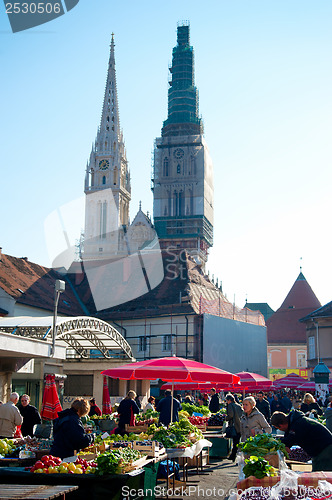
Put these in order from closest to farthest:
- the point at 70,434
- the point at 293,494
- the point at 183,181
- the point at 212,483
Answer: the point at 293,494, the point at 70,434, the point at 212,483, the point at 183,181

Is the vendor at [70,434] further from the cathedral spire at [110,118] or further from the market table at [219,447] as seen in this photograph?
the cathedral spire at [110,118]

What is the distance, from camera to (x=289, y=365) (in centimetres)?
7238

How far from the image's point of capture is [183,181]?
87.4 metres

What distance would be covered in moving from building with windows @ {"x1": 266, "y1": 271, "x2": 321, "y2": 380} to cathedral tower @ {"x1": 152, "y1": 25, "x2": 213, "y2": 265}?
15.7 metres

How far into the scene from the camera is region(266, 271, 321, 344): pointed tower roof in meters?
73.0

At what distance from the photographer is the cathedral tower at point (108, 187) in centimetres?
8700

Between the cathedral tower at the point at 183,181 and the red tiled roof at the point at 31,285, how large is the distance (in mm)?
35341

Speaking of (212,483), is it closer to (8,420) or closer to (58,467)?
(8,420)

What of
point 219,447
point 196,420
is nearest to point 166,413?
point 196,420

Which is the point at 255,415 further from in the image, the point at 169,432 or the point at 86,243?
the point at 86,243

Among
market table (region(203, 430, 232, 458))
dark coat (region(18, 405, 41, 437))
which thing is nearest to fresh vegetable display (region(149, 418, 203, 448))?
dark coat (region(18, 405, 41, 437))

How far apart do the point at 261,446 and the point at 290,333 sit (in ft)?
220

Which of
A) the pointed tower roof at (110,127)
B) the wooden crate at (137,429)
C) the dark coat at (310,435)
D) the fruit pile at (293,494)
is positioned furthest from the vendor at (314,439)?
the pointed tower roof at (110,127)

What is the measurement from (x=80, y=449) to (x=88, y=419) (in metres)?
8.43
